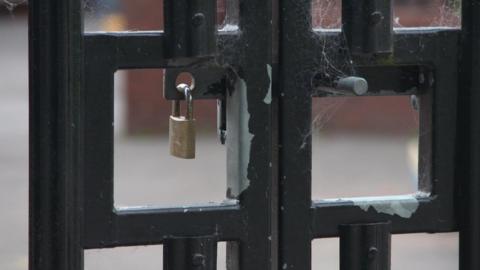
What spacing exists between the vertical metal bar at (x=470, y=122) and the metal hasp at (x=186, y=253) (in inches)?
18.7

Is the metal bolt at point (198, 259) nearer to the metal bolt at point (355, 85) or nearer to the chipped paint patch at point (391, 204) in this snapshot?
the chipped paint patch at point (391, 204)

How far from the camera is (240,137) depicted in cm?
165

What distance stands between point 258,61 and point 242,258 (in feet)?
1.11

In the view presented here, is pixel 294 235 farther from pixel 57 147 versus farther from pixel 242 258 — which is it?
pixel 57 147

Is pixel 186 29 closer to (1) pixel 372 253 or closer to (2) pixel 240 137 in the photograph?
(2) pixel 240 137

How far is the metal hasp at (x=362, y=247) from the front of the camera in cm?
169

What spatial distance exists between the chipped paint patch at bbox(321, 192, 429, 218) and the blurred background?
4.82m

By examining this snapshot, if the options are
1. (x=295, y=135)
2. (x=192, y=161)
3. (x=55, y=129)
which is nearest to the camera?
(x=55, y=129)

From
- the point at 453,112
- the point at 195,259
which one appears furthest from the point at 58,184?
the point at 453,112

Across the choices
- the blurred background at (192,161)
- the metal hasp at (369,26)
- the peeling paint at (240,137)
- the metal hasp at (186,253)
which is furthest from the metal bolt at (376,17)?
the blurred background at (192,161)

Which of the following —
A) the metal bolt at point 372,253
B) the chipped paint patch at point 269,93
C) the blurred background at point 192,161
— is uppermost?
the chipped paint patch at point 269,93

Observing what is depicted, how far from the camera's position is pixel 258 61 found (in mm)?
1636

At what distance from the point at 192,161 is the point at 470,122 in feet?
42.2

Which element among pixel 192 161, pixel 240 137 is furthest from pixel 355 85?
pixel 192 161
